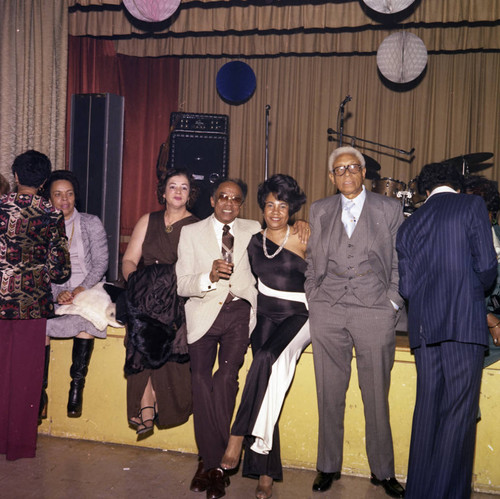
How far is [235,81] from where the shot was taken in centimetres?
784

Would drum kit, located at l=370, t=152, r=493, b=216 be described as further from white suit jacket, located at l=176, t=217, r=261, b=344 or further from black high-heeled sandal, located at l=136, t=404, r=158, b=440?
black high-heeled sandal, located at l=136, t=404, r=158, b=440

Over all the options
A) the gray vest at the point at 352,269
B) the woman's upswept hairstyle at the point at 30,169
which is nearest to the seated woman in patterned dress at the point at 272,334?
the gray vest at the point at 352,269

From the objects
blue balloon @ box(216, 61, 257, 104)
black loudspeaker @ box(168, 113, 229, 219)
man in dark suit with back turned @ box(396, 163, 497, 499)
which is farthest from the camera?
blue balloon @ box(216, 61, 257, 104)

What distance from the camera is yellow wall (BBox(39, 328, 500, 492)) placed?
124 inches

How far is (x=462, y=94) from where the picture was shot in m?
7.67

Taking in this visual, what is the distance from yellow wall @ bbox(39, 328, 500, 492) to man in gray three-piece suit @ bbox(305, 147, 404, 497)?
21cm

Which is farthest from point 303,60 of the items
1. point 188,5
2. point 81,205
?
point 81,205

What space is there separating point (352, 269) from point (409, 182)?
4.01 meters

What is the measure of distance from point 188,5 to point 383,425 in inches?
173

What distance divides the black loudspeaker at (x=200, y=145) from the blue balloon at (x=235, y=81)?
5.23 feet

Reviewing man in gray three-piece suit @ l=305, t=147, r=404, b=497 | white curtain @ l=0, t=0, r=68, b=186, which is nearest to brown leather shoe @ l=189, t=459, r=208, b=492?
man in gray three-piece suit @ l=305, t=147, r=404, b=497

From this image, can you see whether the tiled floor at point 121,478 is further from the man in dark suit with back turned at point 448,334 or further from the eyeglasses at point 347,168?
the eyeglasses at point 347,168

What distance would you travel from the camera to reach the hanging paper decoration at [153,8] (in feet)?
15.5

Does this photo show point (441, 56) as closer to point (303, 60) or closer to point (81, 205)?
point (303, 60)
